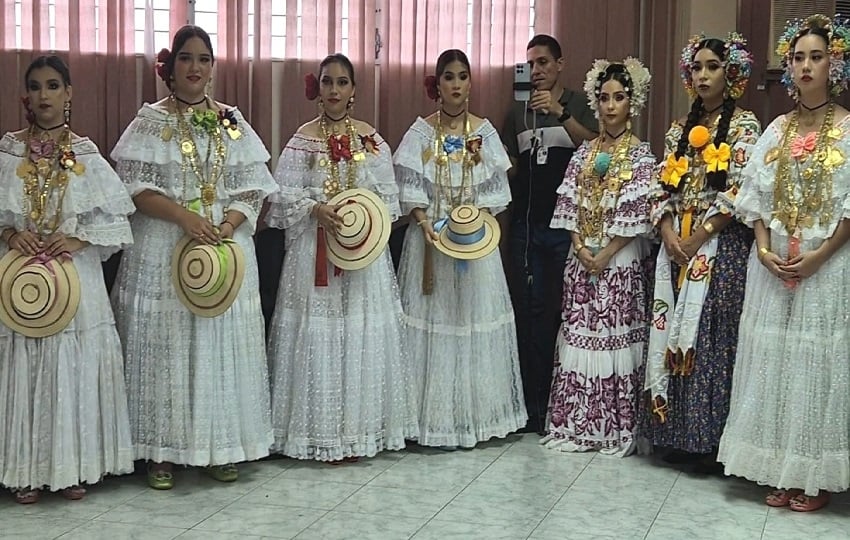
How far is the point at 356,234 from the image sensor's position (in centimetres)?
457

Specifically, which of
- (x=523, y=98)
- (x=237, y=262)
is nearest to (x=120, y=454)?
(x=237, y=262)

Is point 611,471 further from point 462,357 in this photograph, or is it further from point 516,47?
point 516,47

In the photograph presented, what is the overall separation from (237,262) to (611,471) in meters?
1.81

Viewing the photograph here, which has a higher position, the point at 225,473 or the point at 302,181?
the point at 302,181

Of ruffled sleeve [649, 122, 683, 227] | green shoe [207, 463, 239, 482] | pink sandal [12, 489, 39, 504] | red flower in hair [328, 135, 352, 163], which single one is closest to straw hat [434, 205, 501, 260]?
red flower in hair [328, 135, 352, 163]

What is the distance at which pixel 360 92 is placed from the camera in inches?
210

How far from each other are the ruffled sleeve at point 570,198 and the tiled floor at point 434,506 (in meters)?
1.06

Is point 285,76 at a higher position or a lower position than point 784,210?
higher

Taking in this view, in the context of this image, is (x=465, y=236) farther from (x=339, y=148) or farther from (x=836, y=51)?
(x=836, y=51)

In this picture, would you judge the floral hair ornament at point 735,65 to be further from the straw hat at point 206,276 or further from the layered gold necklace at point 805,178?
the straw hat at point 206,276

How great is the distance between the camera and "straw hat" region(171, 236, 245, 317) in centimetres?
416

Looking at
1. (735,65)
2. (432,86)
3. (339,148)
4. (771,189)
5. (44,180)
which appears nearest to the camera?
(44,180)

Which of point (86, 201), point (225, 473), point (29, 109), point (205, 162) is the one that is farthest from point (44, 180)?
point (225, 473)

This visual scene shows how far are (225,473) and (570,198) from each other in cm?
194
